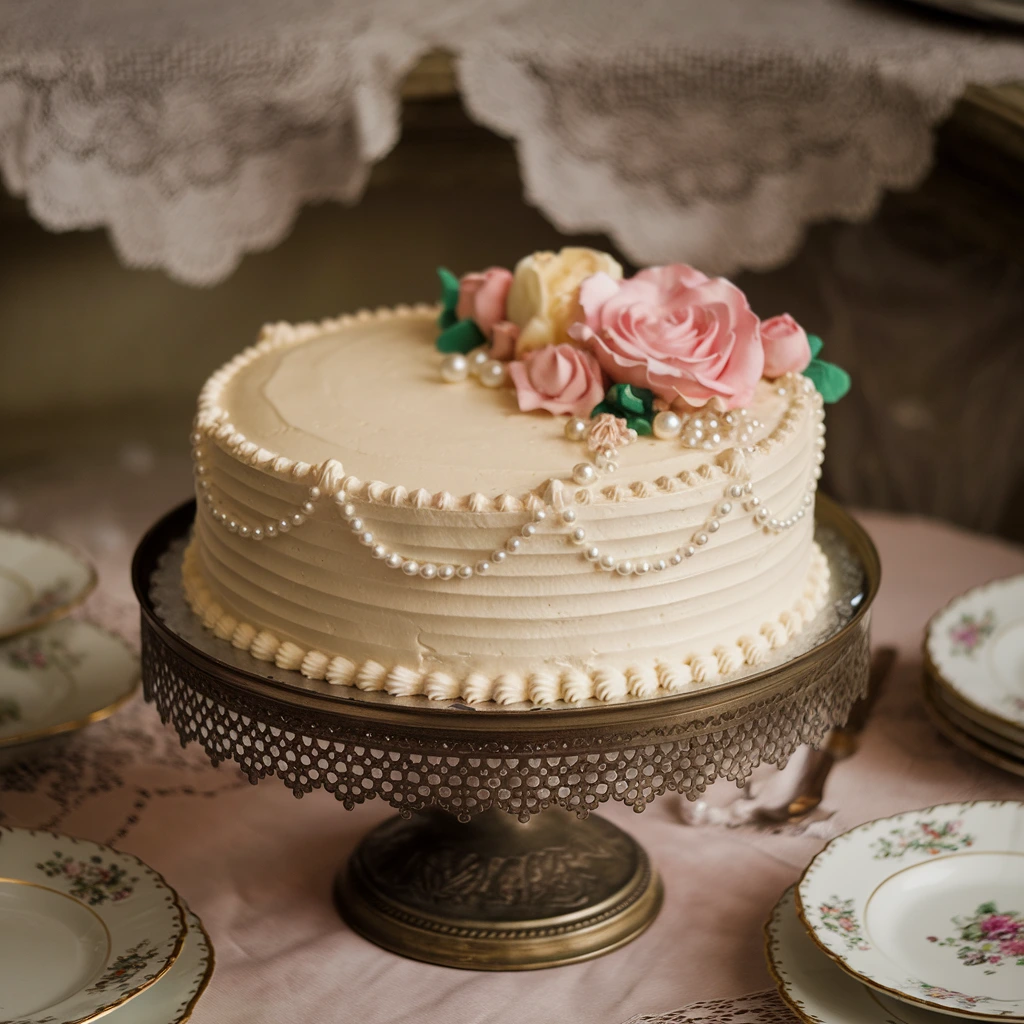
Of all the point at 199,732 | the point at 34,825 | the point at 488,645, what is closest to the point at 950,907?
the point at 488,645

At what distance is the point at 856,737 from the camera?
245cm

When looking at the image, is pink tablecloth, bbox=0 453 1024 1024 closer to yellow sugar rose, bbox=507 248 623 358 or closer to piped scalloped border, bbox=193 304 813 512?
piped scalloped border, bbox=193 304 813 512

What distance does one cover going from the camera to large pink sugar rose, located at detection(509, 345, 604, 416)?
5.73ft

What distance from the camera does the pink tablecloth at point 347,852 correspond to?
184cm

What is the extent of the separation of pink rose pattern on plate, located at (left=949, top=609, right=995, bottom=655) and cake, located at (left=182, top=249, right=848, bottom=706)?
63cm

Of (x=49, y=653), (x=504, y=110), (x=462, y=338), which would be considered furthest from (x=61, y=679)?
(x=504, y=110)

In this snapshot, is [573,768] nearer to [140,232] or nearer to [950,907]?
[950,907]

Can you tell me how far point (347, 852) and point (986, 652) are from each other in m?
1.14

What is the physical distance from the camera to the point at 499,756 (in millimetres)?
1548

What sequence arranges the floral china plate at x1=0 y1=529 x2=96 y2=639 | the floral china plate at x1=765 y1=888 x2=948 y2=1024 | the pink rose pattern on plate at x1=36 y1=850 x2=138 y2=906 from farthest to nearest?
the floral china plate at x1=0 y1=529 x2=96 y2=639 → the pink rose pattern on plate at x1=36 y1=850 x2=138 y2=906 → the floral china plate at x1=765 y1=888 x2=948 y2=1024

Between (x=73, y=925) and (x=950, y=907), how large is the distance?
116 cm

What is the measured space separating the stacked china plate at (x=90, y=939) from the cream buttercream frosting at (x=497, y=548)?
1.23 feet

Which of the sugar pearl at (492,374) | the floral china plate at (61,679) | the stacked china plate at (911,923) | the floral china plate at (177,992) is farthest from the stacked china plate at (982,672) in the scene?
the floral china plate at (61,679)

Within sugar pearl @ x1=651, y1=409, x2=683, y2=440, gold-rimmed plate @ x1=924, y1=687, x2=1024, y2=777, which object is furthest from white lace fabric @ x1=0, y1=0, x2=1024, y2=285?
sugar pearl @ x1=651, y1=409, x2=683, y2=440
